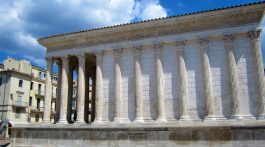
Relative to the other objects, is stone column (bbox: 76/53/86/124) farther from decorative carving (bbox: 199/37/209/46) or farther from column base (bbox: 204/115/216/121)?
decorative carving (bbox: 199/37/209/46)

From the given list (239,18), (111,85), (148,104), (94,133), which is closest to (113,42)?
(111,85)

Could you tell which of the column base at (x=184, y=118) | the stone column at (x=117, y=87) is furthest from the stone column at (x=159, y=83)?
the stone column at (x=117, y=87)

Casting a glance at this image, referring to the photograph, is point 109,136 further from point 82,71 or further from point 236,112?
point 236,112

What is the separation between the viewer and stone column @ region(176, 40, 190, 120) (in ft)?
63.1

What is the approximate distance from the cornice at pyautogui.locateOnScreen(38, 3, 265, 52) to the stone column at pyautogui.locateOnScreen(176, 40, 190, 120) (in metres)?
1.27

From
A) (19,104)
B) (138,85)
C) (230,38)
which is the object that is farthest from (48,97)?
(19,104)

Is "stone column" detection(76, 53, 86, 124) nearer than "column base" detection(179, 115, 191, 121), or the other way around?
"column base" detection(179, 115, 191, 121)

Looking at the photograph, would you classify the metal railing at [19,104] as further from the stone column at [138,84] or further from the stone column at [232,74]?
the stone column at [232,74]

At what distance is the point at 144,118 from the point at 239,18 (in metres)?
10.1

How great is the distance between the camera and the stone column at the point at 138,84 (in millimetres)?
20391

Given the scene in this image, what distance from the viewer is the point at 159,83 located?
20359 millimetres

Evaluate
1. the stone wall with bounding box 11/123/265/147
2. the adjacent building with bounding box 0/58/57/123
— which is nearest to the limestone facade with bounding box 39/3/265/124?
the stone wall with bounding box 11/123/265/147

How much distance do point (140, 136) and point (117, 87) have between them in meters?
5.34

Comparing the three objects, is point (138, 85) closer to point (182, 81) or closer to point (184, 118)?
point (182, 81)
